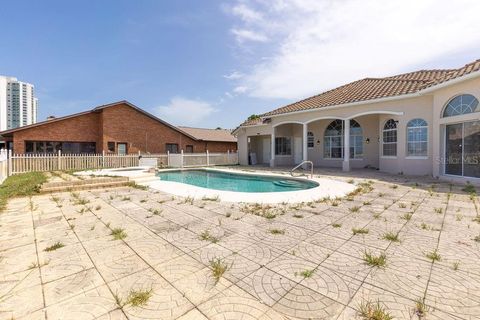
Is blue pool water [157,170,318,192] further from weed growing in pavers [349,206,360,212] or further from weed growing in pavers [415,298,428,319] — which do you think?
weed growing in pavers [415,298,428,319]

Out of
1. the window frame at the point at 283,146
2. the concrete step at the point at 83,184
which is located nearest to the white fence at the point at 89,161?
the window frame at the point at 283,146

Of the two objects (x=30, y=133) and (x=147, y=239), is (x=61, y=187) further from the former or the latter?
(x=30, y=133)

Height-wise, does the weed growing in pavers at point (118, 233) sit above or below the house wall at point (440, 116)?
below

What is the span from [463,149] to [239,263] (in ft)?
35.2

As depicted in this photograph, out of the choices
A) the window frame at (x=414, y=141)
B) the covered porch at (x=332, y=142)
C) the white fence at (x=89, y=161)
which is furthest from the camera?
the white fence at (x=89, y=161)

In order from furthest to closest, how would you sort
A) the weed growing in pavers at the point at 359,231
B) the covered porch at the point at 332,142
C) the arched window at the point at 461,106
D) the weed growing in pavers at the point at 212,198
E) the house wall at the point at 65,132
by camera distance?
the house wall at the point at 65,132, the covered porch at the point at 332,142, the arched window at the point at 461,106, the weed growing in pavers at the point at 212,198, the weed growing in pavers at the point at 359,231

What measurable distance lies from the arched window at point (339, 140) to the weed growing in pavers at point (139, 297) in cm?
1592

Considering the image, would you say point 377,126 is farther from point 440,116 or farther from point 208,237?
point 208,237

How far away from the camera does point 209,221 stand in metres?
4.57

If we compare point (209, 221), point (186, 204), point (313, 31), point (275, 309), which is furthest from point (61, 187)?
point (313, 31)

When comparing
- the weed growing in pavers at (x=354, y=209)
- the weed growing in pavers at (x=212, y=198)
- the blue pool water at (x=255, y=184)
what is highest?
the weed growing in pavers at (x=212, y=198)

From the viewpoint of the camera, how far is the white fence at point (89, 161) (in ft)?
47.4

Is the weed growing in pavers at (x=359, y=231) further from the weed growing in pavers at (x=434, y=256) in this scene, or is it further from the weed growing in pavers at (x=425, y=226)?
the weed growing in pavers at (x=425, y=226)

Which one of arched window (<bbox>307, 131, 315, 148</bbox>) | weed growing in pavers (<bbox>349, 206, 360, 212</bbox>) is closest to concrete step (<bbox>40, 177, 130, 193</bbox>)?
weed growing in pavers (<bbox>349, 206, 360, 212</bbox>)
